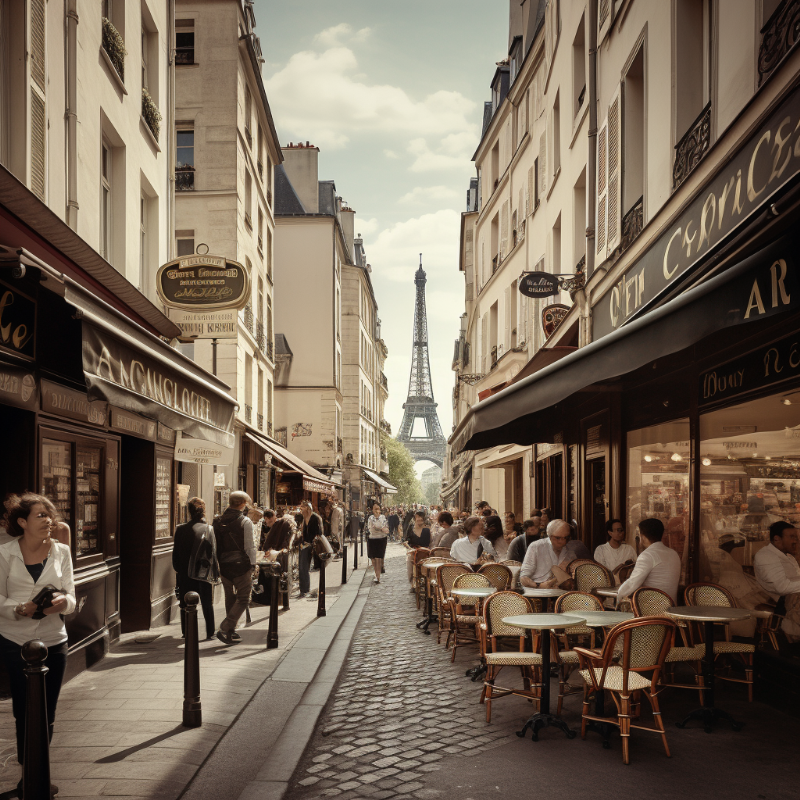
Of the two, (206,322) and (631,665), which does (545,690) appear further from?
(206,322)

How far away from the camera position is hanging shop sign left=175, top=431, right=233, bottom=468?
423 inches

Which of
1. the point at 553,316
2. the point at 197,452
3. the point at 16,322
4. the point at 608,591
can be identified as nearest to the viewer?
the point at 16,322

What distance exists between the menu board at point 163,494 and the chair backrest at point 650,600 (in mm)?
6404

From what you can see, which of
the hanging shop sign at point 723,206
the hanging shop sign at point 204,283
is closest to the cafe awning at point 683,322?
the hanging shop sign at point 723,206

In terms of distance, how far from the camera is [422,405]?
11694 centimetres

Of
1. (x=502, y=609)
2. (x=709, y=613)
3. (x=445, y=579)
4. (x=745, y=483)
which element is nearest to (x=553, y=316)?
(x=445, y=579)

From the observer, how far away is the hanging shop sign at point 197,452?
1074cm

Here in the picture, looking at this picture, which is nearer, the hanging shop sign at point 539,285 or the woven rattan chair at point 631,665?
the woven rattan chair at point 631,665

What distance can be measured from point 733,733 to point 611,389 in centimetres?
552

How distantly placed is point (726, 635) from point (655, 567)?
0.94m

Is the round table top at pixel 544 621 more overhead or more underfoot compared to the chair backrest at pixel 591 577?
more overhead

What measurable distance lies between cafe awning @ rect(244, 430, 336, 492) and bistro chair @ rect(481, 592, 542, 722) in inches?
477

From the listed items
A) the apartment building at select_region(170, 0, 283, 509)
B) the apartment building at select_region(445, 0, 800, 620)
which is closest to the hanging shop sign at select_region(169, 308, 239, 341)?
the apartment building at select_region(445, 0, 800, 620)

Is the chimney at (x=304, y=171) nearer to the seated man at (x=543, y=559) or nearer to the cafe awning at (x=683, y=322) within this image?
the seated man at (x=543, y=559)
